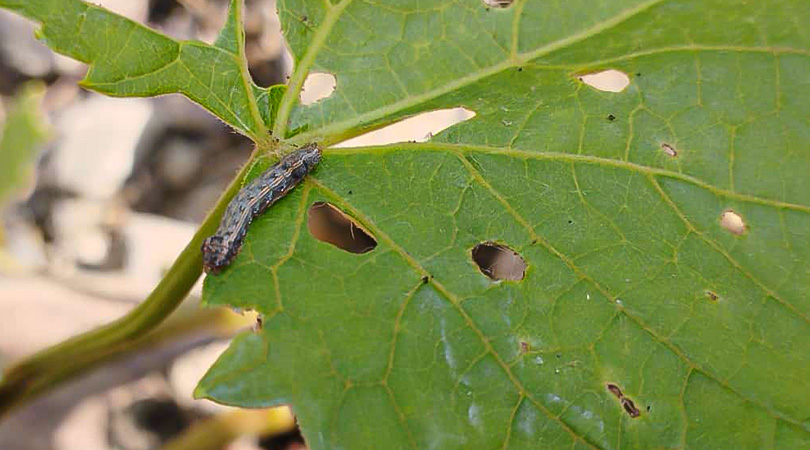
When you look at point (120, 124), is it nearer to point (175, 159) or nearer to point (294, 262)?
point (175, 159)

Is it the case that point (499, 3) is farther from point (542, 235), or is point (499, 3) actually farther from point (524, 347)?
point (524, 347)

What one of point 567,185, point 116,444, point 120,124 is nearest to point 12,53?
point 120,124

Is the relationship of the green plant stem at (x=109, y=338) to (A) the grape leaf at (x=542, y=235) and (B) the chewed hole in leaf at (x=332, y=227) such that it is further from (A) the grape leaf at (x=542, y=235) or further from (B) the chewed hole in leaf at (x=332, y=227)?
(B) the chewed hole in leaf at (x=332, y=227)

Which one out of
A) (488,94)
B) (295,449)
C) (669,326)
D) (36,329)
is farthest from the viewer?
(295,449)

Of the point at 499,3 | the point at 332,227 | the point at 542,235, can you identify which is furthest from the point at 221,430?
the point at 499,3

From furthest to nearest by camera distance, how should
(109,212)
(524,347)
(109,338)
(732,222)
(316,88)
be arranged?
(109,212), (316,88), (109,338), (732,222), (524,347)

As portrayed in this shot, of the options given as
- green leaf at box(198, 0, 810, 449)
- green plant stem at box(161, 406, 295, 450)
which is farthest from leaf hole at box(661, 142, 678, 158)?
green plant stem at box(161, 406, 295, 450)
